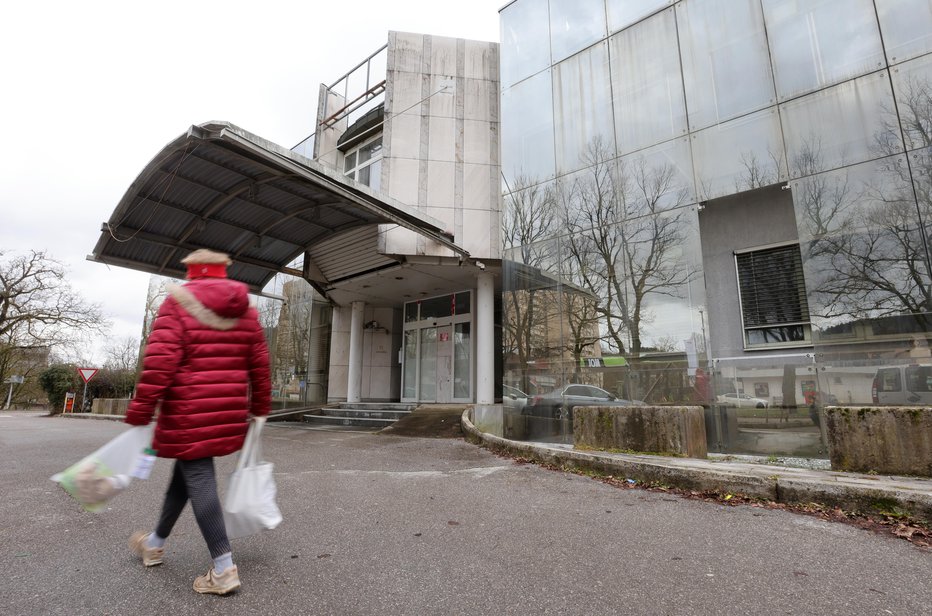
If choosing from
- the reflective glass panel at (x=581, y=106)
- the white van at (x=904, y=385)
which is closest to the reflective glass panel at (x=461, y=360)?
the reflective glass panel at (x=581, y=106)

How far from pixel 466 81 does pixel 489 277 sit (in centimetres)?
569

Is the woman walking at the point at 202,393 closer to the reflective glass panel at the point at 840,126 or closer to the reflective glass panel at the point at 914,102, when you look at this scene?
the reflective glass panel at the point at 840,126

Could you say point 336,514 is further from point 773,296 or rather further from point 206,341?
point 773,296

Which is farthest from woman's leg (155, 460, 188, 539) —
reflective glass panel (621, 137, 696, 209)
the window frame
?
the window frame

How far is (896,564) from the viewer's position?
2.70m

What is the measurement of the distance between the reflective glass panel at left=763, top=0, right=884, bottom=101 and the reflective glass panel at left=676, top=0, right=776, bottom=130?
0.64 ft

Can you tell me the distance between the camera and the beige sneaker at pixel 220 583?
2.34 meters

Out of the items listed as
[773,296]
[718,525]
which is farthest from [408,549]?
[773,296]

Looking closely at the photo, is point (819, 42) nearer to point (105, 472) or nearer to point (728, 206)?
point (728, 206)

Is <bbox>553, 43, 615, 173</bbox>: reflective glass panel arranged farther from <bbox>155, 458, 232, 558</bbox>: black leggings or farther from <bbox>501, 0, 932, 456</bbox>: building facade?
<bbox>155, 458, 232, 558</bbox>: black leggings

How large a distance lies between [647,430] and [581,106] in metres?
6.75

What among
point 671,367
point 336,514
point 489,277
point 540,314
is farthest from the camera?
point 489,277

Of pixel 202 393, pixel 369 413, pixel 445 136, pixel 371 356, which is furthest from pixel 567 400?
pixel 371 356

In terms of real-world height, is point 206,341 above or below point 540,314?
below
